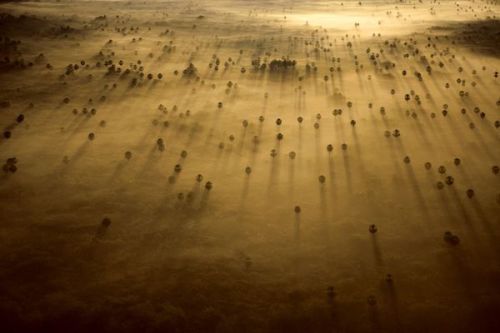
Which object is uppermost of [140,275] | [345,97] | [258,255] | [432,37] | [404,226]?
[432,37]

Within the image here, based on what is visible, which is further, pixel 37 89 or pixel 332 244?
pixel 37 89

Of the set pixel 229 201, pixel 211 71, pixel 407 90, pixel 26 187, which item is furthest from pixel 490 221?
pixel 211 71

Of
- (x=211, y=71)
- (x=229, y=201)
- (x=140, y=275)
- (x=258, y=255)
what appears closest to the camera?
(x=140, y=275)

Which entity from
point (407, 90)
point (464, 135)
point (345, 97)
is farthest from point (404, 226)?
point (407, 90)

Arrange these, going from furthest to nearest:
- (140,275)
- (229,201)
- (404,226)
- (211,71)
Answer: (211,71)
(229,201)
(404,226)
(140,275)

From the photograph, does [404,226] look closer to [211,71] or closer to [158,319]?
[158,319]

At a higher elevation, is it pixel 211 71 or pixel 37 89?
pixel 211 71
